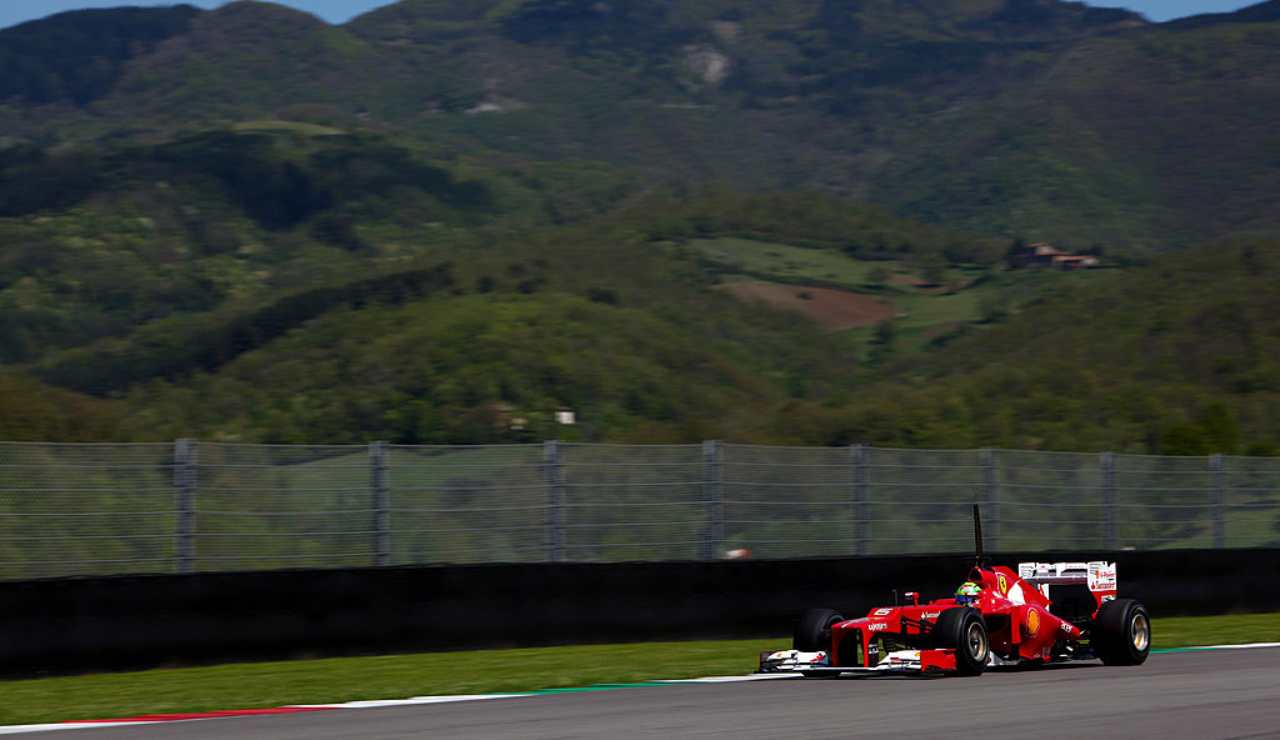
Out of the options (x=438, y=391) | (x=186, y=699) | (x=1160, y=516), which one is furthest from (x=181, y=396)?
(x=186, y=699)

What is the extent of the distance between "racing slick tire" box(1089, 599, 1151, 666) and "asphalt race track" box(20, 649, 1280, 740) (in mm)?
896

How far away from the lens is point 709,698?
10.8 metres

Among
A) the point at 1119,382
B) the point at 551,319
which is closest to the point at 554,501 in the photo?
the point at 1119,382

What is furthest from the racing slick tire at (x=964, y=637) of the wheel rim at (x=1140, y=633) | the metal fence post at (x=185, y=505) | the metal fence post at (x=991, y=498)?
the metal fence post at (x=991, y=498)

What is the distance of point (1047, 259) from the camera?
14888 cm

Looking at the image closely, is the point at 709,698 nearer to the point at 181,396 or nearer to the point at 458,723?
the point at 458,723

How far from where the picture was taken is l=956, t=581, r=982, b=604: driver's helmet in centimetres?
1243

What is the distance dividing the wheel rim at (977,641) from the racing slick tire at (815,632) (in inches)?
38.5

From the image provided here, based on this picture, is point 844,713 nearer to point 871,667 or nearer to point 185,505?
point 871,667

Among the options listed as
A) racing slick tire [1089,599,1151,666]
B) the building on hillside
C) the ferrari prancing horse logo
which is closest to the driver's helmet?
the ferrari prancing horse logo

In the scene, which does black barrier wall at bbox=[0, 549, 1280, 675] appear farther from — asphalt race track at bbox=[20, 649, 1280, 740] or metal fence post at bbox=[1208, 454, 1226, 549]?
asphalt race track at bbox=[20, 649, 1280, 740]

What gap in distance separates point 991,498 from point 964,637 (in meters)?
7.51

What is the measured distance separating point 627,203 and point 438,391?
112 m

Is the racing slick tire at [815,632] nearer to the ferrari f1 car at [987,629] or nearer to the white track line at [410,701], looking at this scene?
the ferrari f1 car at [987,629]
